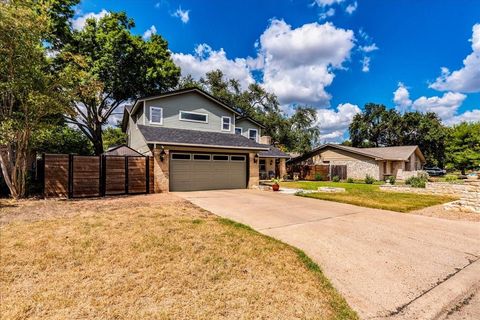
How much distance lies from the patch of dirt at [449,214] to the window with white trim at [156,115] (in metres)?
14.5

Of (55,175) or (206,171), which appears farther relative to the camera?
(206,171)

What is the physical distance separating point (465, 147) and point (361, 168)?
10948 millimetres

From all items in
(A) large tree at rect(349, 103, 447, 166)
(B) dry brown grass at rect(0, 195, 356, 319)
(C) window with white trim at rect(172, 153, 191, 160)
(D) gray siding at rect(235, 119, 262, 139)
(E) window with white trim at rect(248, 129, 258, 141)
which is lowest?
(B) dry brown grass at rect(0, 195, 356, 319)

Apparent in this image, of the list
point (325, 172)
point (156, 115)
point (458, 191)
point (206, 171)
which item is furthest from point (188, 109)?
point (325, 172)

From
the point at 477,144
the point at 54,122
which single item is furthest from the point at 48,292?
the point at 477,144

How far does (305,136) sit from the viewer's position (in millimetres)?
35000

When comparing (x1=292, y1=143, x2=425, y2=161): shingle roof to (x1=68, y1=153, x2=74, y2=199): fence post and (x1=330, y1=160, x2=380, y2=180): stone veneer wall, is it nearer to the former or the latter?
(x1=330, y1=160, x2=380, y2=180): stone veneer wall

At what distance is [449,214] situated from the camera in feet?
28.4

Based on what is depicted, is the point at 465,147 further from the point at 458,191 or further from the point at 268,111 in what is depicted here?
the point at 268,111

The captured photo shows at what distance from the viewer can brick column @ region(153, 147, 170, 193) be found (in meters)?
13.0

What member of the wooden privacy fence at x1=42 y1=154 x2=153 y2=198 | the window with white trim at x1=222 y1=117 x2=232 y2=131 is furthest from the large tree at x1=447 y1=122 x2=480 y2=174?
the wooden privacy fence at x1=42 y1=154 x2=153 y2=198

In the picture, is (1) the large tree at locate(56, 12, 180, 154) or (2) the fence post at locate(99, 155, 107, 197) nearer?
(2) the fence post at locate(99, 155, 107, 197)

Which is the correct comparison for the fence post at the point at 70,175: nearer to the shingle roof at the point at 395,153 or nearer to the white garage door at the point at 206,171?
the white garage door at the point at 206,171

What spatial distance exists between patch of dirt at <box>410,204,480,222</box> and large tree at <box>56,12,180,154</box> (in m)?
22.3
